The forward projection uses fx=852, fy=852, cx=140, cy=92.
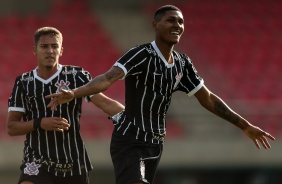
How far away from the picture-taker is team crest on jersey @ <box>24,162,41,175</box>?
754cm

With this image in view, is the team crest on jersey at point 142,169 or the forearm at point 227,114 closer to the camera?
the team crest on jersey at point 142,169

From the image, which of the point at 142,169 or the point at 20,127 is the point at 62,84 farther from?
the point at 142,169

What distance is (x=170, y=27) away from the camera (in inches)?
283

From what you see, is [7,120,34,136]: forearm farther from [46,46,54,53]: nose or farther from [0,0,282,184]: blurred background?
[0,0,282,184]: blurred background

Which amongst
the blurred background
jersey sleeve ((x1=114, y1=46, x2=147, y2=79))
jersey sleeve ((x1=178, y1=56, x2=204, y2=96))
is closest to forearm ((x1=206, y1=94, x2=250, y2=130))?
jersey sleeve ((x1=178, y1=56, x2=204, y2=96))

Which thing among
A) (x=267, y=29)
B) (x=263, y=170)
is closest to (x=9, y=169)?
(x=263, y=170)

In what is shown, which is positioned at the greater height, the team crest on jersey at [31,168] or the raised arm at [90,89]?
the raised arm at [90,89]

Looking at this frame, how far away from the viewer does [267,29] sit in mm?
19562

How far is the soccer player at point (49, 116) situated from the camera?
299 inches

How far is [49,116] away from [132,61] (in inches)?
40.8

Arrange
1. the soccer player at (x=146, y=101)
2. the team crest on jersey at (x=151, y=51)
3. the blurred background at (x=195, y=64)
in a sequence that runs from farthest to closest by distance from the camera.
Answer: the blurred background at (x=195, y=64)
the team crest on jersey at (x=151, y=51)
the soccer player at (x=146, y=101)

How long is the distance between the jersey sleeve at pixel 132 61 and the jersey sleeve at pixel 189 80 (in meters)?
0.55

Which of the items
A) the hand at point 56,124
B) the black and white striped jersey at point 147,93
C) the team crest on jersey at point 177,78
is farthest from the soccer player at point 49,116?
the team crest on jersey at point 177,78

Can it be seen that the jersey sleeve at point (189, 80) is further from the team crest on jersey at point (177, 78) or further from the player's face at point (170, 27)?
the player's face at point (170, 27)
